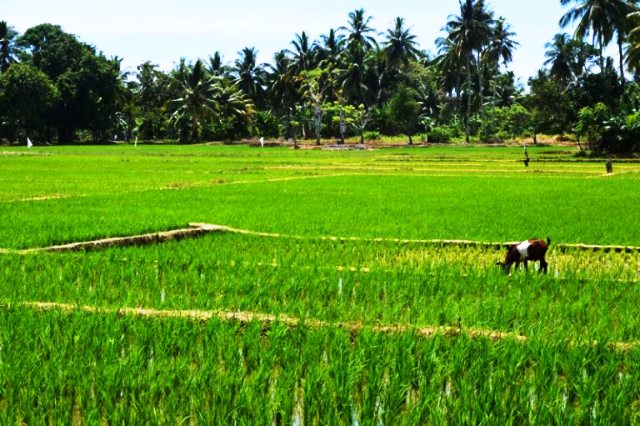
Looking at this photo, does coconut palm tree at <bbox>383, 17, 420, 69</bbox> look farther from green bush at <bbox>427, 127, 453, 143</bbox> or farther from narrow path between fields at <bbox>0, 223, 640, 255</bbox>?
narrow path between fields at <bbox>0, 223, 640, 255</bbox>

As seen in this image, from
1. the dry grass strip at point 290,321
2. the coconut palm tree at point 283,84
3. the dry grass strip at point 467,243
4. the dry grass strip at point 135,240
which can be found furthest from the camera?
the coconut palm tree at point 283,84

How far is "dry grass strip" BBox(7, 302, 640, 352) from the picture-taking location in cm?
355

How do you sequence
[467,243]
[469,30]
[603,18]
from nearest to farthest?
[467,243]
[603,18]
[469,30]

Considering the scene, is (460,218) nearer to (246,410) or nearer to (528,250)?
(528,250)

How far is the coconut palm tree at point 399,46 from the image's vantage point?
168 ft

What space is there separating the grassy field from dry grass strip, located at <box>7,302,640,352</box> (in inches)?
0.7

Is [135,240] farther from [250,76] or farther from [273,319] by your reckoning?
[250,76]

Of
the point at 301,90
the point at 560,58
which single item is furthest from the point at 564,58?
the point at 301,90

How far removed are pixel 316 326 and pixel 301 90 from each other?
47.3 meters

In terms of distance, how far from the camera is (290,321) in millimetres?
3855

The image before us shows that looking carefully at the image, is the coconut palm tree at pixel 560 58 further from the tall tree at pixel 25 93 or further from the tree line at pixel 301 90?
the tall tree at pixel 25 93

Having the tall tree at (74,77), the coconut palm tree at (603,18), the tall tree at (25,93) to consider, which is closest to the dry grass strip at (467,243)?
the coconut palm tree at (603,18)

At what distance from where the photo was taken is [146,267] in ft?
19.0

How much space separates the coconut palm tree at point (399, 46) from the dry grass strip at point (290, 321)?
4903 centimetres
